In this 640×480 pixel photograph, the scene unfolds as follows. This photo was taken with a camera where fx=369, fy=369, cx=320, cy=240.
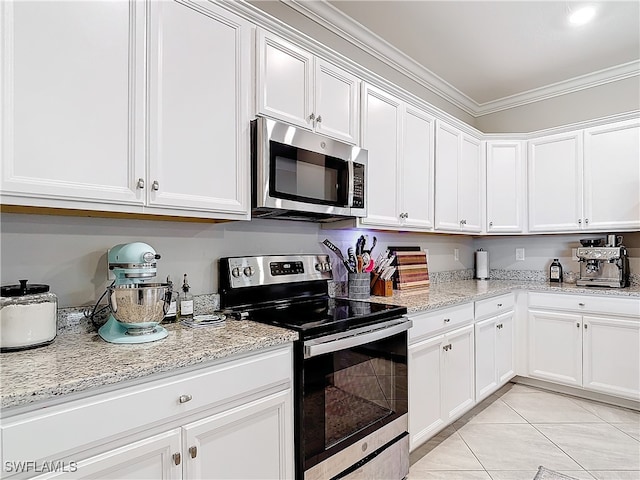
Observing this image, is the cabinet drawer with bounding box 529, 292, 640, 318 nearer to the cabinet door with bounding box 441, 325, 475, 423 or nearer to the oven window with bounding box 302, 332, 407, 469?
the cabinet door with bounding box 441, 325, 475, 423

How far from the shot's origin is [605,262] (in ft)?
10.0

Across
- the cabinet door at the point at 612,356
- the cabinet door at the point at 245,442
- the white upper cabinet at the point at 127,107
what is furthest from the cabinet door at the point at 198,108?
the cabinet door at the point at 612,356

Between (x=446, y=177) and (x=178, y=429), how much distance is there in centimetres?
261

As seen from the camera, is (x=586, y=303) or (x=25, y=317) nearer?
(x=25, y=317)

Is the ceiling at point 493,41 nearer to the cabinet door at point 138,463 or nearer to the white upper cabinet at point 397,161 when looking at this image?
the white upper cabinet at point 397,161

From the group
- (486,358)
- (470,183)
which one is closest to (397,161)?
(470,183)

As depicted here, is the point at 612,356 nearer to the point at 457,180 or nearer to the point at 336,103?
the point at 457,180

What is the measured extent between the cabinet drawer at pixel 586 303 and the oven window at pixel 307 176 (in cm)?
213

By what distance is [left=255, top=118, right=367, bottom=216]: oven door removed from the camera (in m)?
1.68

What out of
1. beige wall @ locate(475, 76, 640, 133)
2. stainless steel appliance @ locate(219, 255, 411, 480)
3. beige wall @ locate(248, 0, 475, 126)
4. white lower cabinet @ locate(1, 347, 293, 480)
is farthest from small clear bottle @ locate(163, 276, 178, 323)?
beige wall @ locate(475, 76, 640, 133)

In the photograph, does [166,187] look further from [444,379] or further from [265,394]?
[444,379]

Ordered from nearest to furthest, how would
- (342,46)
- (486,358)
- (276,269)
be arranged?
1. (276,269)
2. (342,46)
3. (486,358)

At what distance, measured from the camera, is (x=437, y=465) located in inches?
82.9

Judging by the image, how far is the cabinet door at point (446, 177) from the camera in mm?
2885
